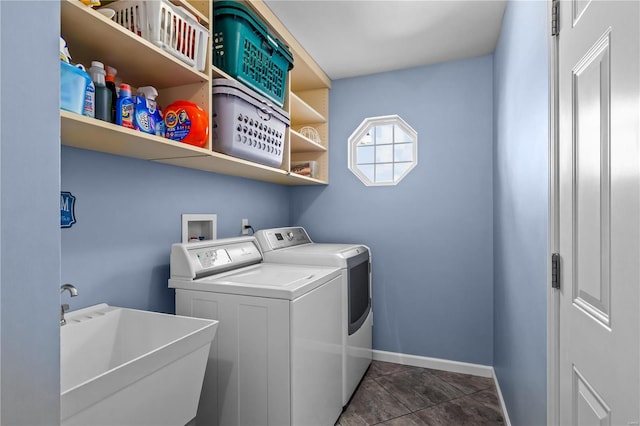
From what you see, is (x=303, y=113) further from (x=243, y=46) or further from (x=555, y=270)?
(x=555, y=270)

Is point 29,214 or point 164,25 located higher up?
point 164,25

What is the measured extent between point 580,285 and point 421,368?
2.12 metres

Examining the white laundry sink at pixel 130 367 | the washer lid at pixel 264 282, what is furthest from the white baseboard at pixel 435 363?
the white laundry sink at pixel 130 367

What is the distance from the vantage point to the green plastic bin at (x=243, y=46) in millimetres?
1679

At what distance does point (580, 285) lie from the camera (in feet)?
3.12

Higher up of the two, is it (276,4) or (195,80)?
(276,4)

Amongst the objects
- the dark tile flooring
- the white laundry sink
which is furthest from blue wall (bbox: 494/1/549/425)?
the white laundry sink

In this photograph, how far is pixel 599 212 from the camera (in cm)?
83

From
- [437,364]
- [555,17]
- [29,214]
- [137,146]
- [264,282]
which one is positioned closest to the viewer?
[29,214]

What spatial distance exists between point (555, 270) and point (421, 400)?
5.34 feet

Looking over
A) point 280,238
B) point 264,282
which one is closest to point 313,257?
point 280,238

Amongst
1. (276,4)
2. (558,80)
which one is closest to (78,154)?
(276,4)

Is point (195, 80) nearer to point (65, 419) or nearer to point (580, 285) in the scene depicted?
point (65, 419)

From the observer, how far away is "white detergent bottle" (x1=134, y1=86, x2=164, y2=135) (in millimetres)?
1284
